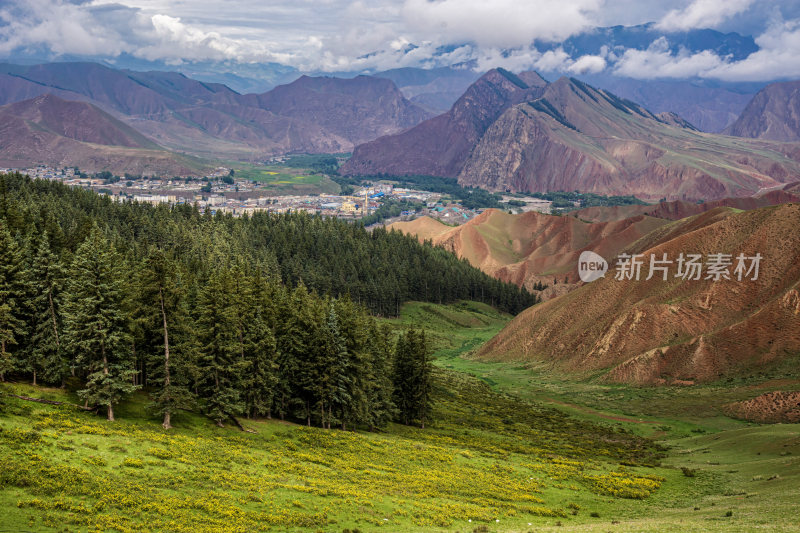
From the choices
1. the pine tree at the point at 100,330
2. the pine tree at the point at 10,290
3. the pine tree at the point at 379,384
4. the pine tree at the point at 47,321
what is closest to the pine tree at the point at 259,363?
the pine tree at the point at 379,384

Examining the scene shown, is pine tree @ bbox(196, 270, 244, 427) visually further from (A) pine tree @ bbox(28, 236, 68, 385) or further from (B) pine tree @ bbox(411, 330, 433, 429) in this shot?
(B) pine tree @ bbox(411, 330, 433, 429)

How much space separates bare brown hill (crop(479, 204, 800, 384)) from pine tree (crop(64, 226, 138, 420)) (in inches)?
3179

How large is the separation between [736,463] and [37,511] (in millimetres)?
56347

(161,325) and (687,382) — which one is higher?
(161,325)

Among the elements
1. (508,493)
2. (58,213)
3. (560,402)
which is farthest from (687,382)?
(58,213)

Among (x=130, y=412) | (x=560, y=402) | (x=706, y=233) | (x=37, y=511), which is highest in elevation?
(x=706, y=233)

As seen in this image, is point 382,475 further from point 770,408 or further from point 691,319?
point 691,319

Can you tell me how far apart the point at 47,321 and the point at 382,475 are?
28512 mm

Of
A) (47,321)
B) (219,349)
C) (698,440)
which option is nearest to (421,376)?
(219,349)

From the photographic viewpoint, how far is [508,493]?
43.8 meters

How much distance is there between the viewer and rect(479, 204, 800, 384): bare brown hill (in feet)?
303

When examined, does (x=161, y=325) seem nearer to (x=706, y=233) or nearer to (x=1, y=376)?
(x=1, y=376)

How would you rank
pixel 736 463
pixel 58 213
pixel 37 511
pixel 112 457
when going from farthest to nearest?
pixel 58 213 < pixel 736 463 < pixel 112 457 < pixel 37 511

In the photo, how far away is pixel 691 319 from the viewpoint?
10238 centimetres
